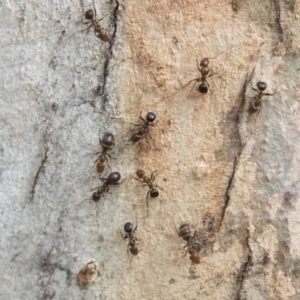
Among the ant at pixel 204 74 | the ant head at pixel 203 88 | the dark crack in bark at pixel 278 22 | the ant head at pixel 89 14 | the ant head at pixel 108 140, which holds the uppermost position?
the dark crack in bark at pixel 278 22

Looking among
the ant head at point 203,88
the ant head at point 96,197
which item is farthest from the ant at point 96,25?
the ant head at point 96,197

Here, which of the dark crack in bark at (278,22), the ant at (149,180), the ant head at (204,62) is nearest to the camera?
the ant at (149,180)

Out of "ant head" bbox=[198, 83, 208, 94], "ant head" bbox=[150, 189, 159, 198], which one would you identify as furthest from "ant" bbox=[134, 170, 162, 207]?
"ant head" bbox=[198, 83, 208, 94]

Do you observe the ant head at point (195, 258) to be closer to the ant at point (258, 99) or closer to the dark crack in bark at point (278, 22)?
the ant at point (258, 99)

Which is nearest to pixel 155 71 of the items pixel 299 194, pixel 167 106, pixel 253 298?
pixel 167 106

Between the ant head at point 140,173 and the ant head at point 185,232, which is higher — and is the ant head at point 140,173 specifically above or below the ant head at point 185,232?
above

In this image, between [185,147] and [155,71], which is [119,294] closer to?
[185,147]

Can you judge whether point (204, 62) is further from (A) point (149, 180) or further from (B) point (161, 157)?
(A) point (149, 180)
